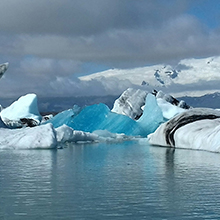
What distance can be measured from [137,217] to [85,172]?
13.3 ft

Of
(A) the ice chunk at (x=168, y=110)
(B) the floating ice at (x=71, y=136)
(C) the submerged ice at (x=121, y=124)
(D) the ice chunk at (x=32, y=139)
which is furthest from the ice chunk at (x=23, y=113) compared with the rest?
(D) the ice chunk at (x=32, y=139)

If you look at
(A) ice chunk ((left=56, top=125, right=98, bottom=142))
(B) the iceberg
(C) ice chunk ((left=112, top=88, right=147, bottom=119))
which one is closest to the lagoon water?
(B) the iceberg

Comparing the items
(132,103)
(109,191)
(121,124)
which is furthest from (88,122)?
(109,191)

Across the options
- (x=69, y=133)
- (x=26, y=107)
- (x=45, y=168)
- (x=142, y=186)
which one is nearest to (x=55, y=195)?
(x=142, y=186)

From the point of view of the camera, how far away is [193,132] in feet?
52.2

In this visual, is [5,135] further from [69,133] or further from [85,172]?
[85,172]

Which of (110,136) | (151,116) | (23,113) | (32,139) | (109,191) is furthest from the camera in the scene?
(23,113)

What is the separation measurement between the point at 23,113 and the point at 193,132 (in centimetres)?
2376

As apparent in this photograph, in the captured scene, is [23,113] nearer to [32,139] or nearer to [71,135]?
[71,135]

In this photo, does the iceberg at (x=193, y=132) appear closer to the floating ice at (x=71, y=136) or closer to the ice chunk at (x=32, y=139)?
the floating ice at (x=71, y=136)

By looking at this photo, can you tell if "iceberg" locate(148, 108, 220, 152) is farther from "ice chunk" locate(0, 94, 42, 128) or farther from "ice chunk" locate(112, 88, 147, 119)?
"ice chunk" locate(0, 94, 42, 128)

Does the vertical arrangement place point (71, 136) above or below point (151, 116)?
below

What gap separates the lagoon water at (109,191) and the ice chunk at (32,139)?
571 centimetres

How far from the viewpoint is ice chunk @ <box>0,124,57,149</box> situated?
53.1 feet
